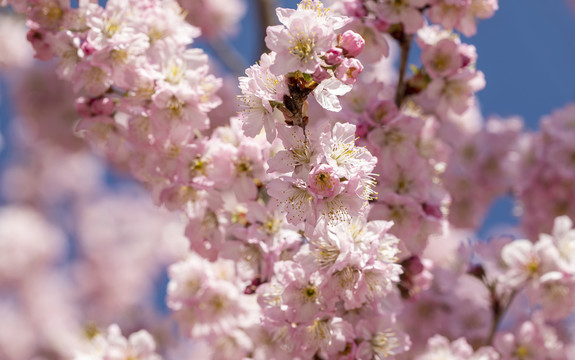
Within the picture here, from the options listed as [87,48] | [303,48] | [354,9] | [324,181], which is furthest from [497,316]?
[87,48]

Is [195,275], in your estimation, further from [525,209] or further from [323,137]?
[525,209]

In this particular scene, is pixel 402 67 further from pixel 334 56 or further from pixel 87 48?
pixel 87 48

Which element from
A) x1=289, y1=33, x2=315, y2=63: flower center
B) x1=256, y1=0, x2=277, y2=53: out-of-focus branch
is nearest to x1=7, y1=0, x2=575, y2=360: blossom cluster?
x1=289, y1=33, x2=315, y2=63: flower center

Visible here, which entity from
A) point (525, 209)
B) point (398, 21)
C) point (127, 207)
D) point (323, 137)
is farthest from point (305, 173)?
point (127, 207)

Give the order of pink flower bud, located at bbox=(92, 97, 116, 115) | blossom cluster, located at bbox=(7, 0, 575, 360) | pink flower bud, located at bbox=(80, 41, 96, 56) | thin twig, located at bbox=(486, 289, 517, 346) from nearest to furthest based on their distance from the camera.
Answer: blossom cluster, located at bbox=(7, 0, 575, 360) → pink flower bud, located at bbox=(80, 41, 96, 56) → pink flower bud, located at bbox=(92, 97, 116, 115) → thin twig, located at bbox=(486, 289, 517, 346)

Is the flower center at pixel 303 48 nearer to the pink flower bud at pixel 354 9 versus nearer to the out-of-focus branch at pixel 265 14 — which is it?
the pink flower bud at pixel 354 9

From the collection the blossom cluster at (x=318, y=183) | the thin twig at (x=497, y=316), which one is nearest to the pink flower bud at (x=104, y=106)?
the blossom cluster at (x=318, y=183)

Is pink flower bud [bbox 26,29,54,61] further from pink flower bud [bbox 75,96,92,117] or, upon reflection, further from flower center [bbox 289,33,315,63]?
flower center [bbox 289,33,315,63]
